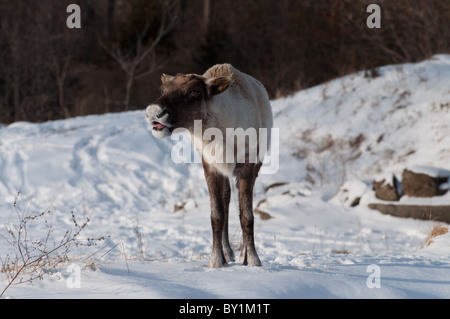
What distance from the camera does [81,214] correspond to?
9.78 metres

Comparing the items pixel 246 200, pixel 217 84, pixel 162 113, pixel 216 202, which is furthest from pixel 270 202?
pixel 162 113

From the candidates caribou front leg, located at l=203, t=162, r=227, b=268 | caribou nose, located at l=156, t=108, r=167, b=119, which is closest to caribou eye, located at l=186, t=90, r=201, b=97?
caribou nose, located at l=156, t=108, r=167, b=119

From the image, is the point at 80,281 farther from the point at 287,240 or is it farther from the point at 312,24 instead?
the point at 312,24

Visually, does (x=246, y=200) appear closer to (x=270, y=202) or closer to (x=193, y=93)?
(x=193, y=93)

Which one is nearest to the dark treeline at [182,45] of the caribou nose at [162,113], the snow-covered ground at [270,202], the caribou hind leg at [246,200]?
the snow-covered ground at [270,202]

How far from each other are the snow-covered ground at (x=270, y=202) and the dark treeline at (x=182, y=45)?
5.89 metres

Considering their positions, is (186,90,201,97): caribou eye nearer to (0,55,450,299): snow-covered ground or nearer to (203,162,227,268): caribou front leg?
(203,162,227,268): caribou front leg

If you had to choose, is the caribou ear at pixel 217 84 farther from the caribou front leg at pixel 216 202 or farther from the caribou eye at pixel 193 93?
the caribou front leg at pixel 216 202

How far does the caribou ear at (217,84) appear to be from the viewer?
409 cm

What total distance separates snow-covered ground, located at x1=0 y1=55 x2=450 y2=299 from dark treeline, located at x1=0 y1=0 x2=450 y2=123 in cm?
589

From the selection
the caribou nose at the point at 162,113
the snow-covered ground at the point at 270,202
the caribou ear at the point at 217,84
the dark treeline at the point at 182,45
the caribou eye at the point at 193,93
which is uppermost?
the dark treeline at the point at 182,45

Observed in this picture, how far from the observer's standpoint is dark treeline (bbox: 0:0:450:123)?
21.2 m
